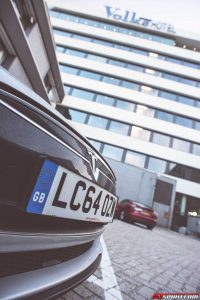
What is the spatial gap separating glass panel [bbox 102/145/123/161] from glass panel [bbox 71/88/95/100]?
561 cm

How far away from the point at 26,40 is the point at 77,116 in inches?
590

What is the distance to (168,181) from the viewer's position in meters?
14.5

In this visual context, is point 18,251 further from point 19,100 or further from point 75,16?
point 75,16

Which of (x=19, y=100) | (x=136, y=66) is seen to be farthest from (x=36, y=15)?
(x=136, y=66)

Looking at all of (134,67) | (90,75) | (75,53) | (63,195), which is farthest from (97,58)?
(63,195)

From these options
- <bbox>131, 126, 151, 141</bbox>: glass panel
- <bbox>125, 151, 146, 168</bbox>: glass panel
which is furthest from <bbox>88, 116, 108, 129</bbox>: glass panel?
A: <bbox>125, 151, 146, 168</bbox>: glass panel

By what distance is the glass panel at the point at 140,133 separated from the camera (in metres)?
20.7

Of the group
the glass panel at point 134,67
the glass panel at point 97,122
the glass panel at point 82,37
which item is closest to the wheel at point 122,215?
the glass panel at point 97,122

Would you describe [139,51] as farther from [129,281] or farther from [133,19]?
[129,281]

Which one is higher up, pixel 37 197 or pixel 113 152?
pixel 113 152

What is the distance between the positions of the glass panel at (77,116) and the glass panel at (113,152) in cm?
360

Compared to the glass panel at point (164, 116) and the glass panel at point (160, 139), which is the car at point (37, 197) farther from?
the glass panel at point (164, 116)

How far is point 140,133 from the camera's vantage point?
2092 cm

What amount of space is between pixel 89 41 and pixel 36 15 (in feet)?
63.7
